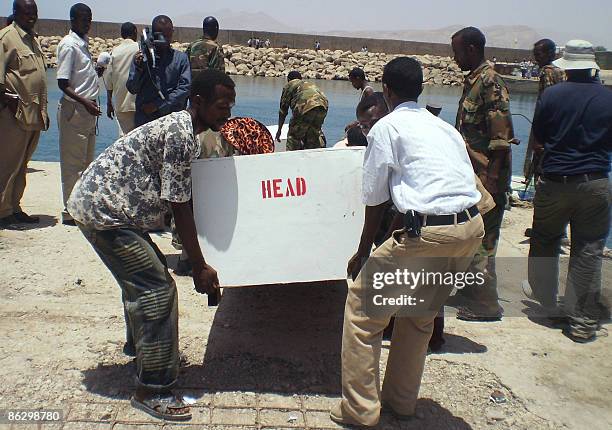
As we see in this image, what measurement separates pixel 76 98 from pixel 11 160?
0.88 m

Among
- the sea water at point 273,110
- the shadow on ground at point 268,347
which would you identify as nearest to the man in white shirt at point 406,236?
the shadow on ground at point 268,347

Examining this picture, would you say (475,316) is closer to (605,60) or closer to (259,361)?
(259,361)

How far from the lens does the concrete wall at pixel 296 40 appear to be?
41562mm

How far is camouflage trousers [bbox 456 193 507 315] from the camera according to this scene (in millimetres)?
4508

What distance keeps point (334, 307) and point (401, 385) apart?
143cm

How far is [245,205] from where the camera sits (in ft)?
10.7

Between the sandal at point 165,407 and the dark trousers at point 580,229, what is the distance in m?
2.85

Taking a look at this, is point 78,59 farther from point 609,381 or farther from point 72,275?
point 609,381

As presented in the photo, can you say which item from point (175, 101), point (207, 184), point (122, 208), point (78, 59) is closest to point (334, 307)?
point (207, 184)

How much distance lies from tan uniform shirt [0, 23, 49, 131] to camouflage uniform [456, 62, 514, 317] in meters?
3.98

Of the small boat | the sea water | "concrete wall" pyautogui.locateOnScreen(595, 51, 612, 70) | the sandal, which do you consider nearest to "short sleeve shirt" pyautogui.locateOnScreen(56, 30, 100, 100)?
the sandal

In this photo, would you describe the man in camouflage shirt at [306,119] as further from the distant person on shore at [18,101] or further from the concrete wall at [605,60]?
the concrete wall at [605,60]

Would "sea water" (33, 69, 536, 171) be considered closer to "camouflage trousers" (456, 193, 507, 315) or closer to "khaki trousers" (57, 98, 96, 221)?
"khaki trousers" (57, 98, 96, 221)

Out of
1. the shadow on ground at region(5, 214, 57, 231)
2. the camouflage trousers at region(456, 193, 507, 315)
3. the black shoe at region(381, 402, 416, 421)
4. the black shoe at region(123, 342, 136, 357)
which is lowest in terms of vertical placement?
the shadow on ground at region(5, 214, 57, 231)
